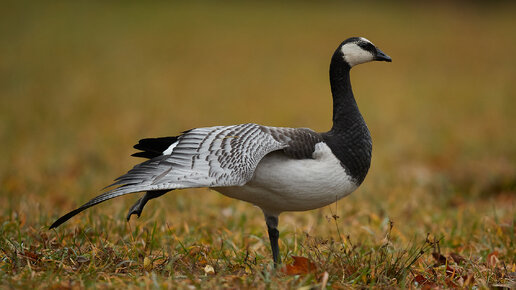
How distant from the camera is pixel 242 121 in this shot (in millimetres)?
9617

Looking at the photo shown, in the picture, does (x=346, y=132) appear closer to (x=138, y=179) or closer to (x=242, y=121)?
(x=138, y=179)

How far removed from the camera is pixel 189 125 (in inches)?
380

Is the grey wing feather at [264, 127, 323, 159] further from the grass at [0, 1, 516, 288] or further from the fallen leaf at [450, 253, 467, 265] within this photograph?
the fallen leaf at [450, 253, 467, 265]

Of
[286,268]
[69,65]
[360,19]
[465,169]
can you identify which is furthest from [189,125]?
[360,19]

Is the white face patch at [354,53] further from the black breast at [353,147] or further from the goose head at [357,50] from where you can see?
the black breast at [353,147]

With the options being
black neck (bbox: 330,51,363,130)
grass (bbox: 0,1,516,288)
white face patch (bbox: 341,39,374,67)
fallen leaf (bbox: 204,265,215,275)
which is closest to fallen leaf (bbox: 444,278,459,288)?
grass (bbox: 0,1,516,288)

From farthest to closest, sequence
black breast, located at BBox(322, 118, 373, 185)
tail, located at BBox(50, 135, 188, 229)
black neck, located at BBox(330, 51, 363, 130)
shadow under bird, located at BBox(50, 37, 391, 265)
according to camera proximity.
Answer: black neck, located at BBox(330, 51, 363, 130) < black breast, located at BBox(322, 118, 373, 185) < shadow under bird, located at BBox(50, 37, 391, 265) < tail, located at BBox(50, 135, 188, 229)

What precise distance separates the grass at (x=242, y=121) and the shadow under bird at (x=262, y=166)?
0.27m

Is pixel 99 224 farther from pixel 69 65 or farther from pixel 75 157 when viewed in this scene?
pixel 69 65

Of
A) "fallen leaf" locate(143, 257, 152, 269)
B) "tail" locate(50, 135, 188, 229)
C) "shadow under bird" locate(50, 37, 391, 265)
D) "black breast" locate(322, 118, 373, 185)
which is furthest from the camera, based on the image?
"black breast" locate(322, 118, 373, 185)

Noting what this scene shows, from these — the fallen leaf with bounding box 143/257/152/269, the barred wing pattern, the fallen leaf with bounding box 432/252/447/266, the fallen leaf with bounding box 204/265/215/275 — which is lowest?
the fallen leaf with bounding box 432/252/447/266

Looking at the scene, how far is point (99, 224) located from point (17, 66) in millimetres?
10029

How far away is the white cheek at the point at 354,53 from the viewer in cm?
403

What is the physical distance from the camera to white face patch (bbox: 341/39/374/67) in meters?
4.03
